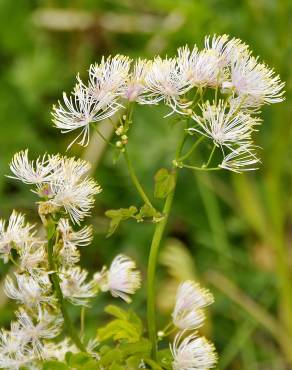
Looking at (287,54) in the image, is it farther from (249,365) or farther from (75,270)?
(75,270)

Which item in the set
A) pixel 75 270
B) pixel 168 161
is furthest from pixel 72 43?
pixel 75 270

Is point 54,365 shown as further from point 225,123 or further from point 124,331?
point 225,123

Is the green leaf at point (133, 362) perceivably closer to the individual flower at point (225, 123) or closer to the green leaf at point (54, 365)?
the green leaf at point (54, 365)

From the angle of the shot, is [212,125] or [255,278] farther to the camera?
[255,278]

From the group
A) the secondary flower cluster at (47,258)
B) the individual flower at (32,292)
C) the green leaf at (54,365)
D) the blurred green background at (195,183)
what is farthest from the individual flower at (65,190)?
the blurred green background at (195,183)

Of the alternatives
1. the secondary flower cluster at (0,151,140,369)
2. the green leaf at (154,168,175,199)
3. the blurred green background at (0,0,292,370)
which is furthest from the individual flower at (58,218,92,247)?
the blurred green background at (0,0,292,370)

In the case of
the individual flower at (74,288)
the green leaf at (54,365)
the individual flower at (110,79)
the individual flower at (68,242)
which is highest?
the individual flower at (110,79)

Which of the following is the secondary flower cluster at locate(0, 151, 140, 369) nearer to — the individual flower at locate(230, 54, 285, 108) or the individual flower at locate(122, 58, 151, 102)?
the individual flower at locate(122, 58, 151, 102)
